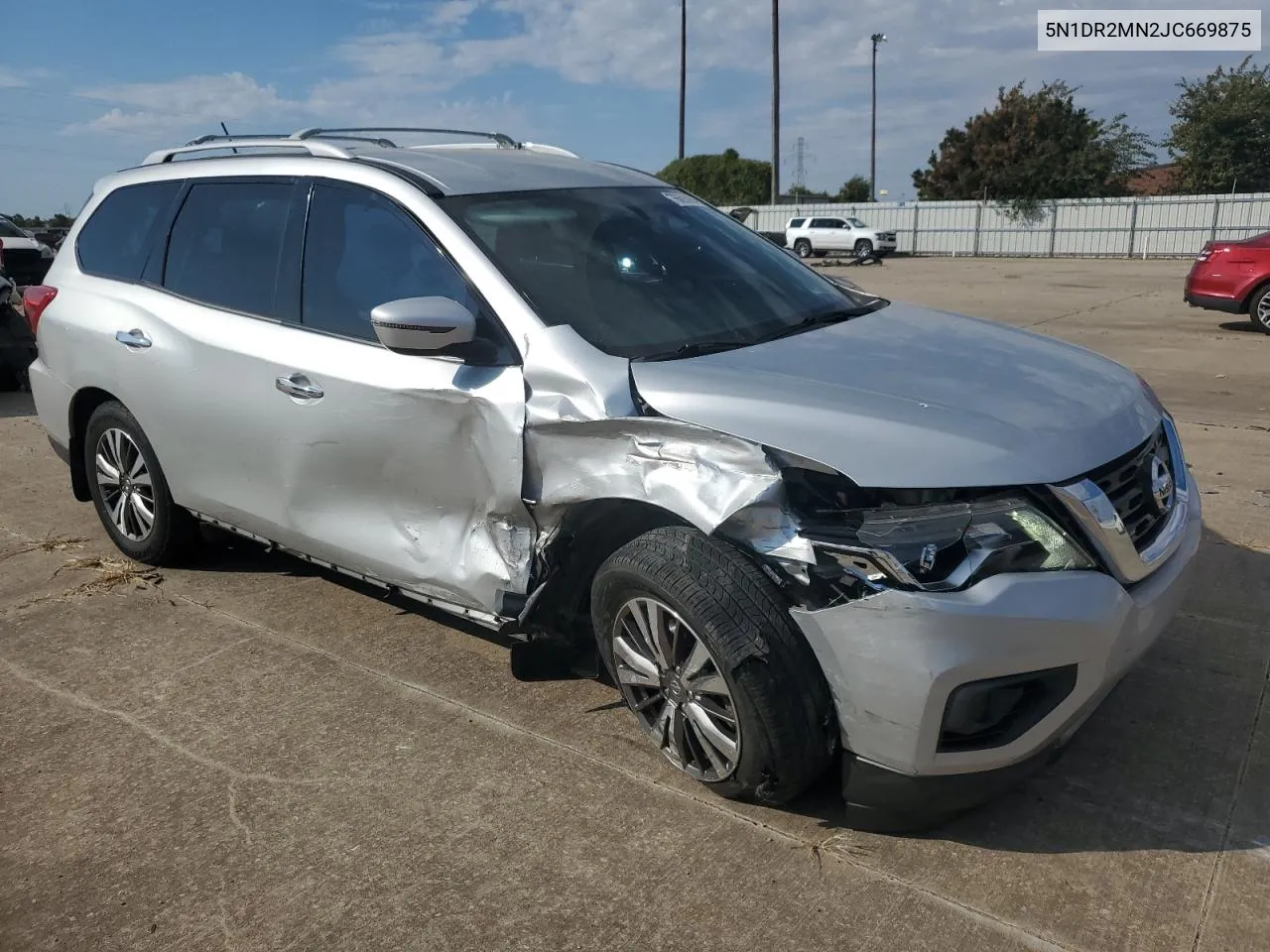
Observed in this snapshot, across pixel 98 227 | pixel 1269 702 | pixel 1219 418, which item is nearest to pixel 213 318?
pixel 98 227

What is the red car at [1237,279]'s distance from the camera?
41.7ft

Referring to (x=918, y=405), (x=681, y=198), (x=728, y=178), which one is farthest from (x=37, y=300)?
(x=728, y=178)

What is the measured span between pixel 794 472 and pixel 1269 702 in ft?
6.50

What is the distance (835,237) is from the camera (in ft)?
126

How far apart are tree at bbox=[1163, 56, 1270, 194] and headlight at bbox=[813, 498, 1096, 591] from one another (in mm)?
47027

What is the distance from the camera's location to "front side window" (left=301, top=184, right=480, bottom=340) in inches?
141

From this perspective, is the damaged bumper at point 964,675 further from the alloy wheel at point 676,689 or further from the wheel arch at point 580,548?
the wheel arch at point 580,548

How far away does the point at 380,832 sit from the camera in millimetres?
2990

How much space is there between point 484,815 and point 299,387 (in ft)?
5.55

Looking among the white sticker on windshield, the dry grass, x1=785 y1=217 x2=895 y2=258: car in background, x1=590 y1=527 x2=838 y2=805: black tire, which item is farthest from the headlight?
x1=785 y1=217 x2=895 y2=258: car in background

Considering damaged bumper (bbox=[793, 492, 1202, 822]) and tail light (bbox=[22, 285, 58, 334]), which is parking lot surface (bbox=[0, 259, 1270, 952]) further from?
tail light (bbox=[22, 285, 58, 334])

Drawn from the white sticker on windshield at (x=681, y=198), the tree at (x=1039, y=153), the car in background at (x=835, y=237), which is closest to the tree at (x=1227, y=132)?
the tree at (x=1039, y=153)

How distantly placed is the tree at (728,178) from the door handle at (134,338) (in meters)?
60.9

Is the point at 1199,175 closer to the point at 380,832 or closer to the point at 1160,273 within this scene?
the point at 1160,273
